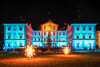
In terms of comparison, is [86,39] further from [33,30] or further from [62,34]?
[33,30]

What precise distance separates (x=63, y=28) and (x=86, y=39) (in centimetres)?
2004

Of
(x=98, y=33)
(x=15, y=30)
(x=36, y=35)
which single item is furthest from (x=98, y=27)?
(x=15, y=30)

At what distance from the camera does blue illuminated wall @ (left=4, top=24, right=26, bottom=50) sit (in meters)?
69.2

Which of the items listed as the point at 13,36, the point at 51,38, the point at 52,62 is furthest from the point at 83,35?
the point at 52,62

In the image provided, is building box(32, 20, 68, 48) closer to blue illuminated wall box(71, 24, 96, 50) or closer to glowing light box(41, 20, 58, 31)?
glowing light box(41, 20, 58, 31)

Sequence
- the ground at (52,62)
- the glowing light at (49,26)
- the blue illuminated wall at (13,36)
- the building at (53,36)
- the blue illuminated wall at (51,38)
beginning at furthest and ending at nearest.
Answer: the blue illuminated wall at (51,38)
the building at (53,36)
the glowing light at (49,26)
the blue illuminated wall at (13,36)
the ground at (52,62)

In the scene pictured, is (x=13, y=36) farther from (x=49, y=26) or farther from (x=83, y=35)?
(x=83, y=35)

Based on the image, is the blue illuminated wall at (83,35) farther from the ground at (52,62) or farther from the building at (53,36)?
the ground at (52,62)

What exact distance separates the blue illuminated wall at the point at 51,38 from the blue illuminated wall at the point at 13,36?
46.7 ft

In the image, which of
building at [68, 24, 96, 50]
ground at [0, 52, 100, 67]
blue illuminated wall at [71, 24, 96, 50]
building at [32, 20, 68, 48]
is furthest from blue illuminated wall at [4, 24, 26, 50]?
ground at [0, 52, 100, 67]

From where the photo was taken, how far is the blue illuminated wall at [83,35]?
69750 mm

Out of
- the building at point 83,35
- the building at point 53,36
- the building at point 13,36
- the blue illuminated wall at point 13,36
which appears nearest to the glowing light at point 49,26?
the building at point 53,36

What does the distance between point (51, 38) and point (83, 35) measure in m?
17.4

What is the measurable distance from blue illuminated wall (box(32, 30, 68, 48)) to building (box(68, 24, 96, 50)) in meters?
13.7
